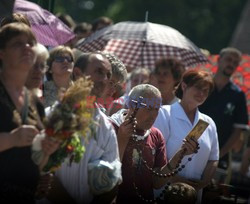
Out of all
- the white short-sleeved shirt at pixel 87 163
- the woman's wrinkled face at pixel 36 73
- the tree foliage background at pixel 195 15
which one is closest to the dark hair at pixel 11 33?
the woman's wrinkled face at pixel 36 73

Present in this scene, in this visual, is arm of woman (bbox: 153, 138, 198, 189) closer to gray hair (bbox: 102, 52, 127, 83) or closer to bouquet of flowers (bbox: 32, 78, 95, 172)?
gray hair (bbox: 102, 52, 127, 83)

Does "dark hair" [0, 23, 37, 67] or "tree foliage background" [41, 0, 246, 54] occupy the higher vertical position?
"dark hair" [0, 23, 37, 67]

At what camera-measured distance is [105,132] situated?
548 centimetres

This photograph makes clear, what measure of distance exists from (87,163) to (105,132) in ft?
0.81

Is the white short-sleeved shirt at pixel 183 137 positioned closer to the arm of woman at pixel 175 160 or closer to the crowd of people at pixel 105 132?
the crowd of people at pixel 105 132

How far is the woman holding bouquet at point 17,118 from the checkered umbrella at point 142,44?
5109 mm

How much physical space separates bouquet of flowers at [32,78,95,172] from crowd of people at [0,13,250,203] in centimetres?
6

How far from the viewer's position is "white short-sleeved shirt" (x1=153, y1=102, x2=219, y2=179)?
24.2ft

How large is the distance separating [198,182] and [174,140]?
425 mm

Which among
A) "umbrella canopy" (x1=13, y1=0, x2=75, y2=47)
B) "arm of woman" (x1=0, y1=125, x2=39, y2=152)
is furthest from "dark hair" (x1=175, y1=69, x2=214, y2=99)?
"arm of woman" (x1=0, y1=125, x2=39, y2=152)

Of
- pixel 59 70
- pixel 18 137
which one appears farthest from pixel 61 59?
pixel 18 137

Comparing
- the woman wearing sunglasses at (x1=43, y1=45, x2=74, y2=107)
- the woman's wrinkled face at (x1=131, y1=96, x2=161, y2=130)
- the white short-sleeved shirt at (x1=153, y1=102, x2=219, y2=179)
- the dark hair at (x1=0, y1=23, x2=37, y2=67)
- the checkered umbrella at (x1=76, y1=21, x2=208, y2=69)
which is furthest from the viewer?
the checkered umbrella at (x1=76, y1=21, x2=208, y2=69)

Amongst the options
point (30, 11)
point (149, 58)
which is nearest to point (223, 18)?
point (149, 58)

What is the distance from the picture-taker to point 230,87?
10578mm
